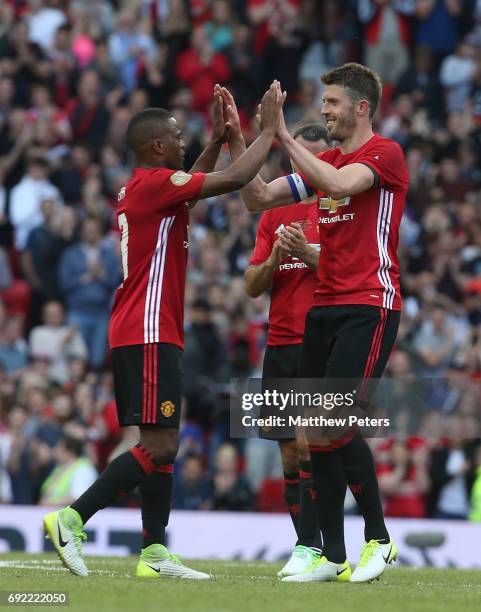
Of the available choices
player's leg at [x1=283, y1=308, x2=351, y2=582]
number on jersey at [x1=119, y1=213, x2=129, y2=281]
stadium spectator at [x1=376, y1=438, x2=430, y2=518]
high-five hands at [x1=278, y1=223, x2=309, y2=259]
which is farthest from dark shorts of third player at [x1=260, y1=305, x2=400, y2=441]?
stadium spectator at [x1=376, y1=438, x2=430, y2=518]

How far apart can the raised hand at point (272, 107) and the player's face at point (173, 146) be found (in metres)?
0.57

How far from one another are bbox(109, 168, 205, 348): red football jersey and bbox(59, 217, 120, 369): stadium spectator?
8.12 meters

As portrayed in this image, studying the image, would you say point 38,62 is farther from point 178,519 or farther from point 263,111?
point 263,111

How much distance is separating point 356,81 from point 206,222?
9.46m

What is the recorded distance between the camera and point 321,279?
7.90 m

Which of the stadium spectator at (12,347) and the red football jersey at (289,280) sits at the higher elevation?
the red football jersey at (289,280)

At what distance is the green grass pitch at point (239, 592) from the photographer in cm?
641

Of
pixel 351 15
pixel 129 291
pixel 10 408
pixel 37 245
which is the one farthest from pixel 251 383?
pixel 351 15

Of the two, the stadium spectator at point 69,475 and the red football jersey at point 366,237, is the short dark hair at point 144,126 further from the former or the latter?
the stadium spectator at point 69,475

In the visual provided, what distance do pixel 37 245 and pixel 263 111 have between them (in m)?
9.30

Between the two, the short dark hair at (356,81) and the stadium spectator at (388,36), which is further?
the stadium spectator at (388,36)

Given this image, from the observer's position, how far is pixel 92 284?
16.3m

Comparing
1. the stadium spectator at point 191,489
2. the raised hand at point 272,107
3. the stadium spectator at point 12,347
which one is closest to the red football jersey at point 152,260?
the raised hand at point 272,107

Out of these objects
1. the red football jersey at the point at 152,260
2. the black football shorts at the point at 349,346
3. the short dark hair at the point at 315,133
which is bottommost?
the black football shorts at the point at 349,346
